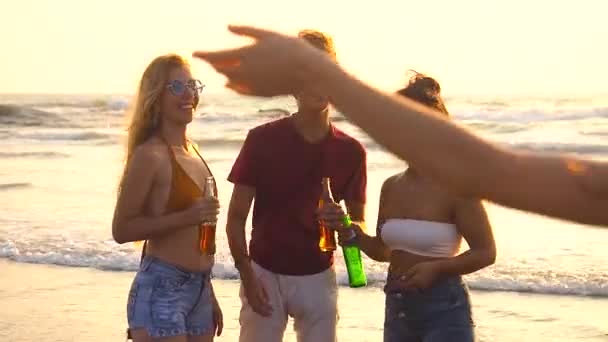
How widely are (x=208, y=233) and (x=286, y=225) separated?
1.46 feet

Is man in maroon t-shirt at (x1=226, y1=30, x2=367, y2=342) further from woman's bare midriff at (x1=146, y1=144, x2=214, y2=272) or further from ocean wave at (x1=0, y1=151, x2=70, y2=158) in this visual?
ocean wave at (x1=0, y1=151, x2=70, y2=158)

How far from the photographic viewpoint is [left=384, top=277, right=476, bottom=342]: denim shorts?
4543 mm

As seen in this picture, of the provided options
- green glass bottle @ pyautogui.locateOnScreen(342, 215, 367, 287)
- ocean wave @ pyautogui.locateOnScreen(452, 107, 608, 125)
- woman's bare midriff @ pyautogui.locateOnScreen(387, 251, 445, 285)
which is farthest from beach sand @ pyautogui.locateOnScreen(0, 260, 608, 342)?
ocean wave @ pyautogui.locateOnScreen(452, 107, 608, 125)

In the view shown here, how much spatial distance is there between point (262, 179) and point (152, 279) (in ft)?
2.47

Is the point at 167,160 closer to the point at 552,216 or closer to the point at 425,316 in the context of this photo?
the point at 425,316

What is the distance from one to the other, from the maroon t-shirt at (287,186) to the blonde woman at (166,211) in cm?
28

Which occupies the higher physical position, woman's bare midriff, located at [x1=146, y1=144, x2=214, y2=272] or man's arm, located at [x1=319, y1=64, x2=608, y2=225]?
man's arm, located at [x1=319, y1=64, x2=608, y2=225]

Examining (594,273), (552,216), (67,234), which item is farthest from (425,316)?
(67,234)

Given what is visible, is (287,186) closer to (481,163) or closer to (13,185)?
(481,163)

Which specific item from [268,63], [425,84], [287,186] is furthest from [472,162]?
[287,186]

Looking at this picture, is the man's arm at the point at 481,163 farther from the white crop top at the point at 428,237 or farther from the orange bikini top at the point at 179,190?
the orange bikini top at the point at 179,190

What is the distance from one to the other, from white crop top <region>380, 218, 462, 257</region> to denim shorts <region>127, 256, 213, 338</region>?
0.96 m

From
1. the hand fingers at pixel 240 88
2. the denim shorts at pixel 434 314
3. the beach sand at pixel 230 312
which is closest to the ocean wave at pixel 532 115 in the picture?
the beach sand at pixel 230 312

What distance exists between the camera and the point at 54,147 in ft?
107
